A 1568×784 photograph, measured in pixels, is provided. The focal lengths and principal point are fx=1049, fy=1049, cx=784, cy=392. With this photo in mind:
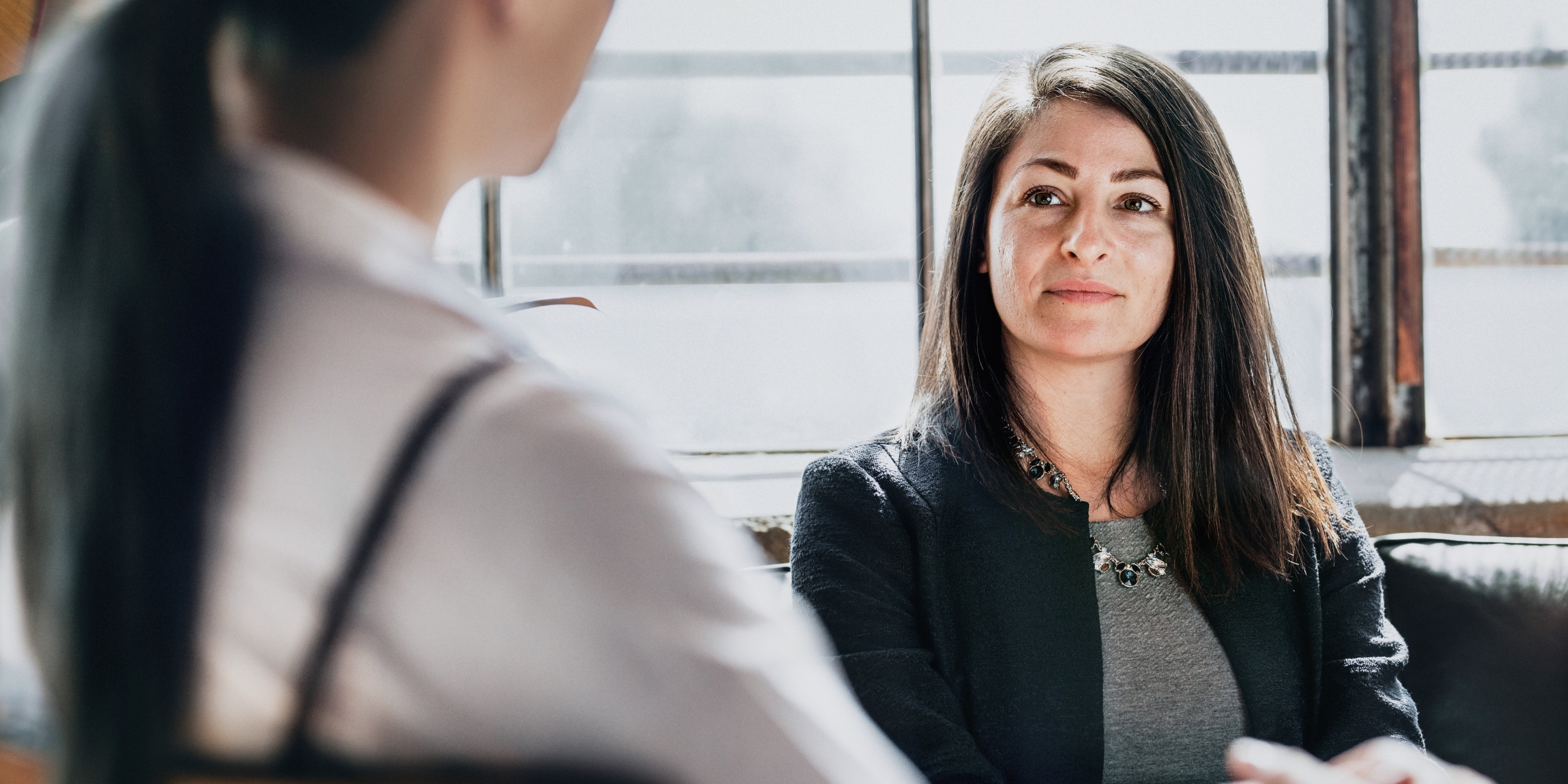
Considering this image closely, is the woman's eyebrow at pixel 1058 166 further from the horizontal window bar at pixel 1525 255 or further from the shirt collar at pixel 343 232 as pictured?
the horizontal window bar at pixel 1525 255

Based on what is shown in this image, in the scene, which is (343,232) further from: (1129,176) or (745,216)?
(745,216)

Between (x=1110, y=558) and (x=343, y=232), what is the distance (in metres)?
1.28

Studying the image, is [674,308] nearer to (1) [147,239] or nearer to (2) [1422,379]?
(2) [1422,379]

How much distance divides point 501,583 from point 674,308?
233 centimetres

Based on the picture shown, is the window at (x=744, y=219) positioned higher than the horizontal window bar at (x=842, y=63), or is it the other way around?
the horizontal window bar at (x=842, y=63)

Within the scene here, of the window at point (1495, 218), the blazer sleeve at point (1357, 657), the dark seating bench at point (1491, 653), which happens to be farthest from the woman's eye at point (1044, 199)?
the window at point (1495, 218)

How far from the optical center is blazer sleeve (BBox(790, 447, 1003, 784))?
3.89 feet

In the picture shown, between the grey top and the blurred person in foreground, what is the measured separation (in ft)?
3.70

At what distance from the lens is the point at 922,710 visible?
1.20 m

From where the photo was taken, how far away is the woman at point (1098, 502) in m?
1.29

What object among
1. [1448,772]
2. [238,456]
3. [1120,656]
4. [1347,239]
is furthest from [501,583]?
[1347,239]

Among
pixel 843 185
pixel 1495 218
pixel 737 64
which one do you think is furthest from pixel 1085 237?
pixel 1495 218

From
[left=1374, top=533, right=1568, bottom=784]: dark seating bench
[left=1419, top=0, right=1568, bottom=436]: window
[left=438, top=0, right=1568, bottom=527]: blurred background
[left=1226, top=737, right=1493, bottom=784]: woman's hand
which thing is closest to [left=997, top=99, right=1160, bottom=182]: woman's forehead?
[left=1226, top=737, right=1493, bottom=784]: woman's hand

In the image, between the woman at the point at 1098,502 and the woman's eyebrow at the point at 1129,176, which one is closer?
the woman at the point at 1098,502
